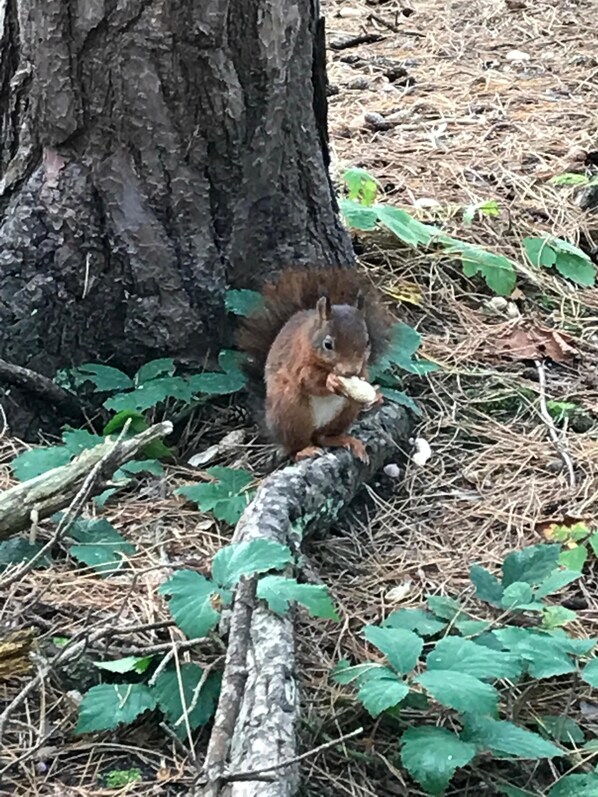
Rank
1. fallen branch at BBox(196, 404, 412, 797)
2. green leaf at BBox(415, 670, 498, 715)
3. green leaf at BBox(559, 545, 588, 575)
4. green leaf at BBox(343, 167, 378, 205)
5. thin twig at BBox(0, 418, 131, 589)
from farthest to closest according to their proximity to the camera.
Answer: green leaf at BBox(343, 167, 378, 205)
green leaf at BBox(559, 545, 588, 575)
thin twig at BBox(0, 418, 131, 589)
green leaf at BBox(415, 670, 498, 715)
fallen branch at BBox(196, 404, 412, 797)

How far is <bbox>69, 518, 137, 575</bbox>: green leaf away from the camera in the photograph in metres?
2.10

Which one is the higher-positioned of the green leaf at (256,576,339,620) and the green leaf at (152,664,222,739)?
the green leaf at (256,576,339,620)

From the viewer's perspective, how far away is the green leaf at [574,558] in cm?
215

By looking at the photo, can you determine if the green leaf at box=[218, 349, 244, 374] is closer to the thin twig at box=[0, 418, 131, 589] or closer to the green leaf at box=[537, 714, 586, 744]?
the thin twig at box=[0, 418, 131, 589]

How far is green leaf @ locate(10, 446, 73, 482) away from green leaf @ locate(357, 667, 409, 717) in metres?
0.91

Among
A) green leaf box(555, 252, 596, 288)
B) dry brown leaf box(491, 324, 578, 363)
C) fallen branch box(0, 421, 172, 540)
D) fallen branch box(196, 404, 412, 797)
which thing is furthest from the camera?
green leaf box(555, 252, 596, 288)

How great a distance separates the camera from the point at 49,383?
2.53m

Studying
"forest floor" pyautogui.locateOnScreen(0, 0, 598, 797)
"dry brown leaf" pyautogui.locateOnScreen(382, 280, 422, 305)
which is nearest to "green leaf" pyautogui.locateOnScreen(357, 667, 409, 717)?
"forest floor" pyautogui.locateOnScreen(0, 0, 598, 797)

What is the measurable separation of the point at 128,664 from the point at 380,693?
426 mm

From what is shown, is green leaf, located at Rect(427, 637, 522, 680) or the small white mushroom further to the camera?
the small white mushroom

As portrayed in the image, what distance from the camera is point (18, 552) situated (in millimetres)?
2080

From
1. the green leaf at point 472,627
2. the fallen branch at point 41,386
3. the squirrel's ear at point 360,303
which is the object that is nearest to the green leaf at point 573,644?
the green leaf at point 472,627

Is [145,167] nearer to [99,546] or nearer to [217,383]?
[217,383]

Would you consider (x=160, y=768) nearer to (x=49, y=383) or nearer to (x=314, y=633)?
(x=314, y=633)
